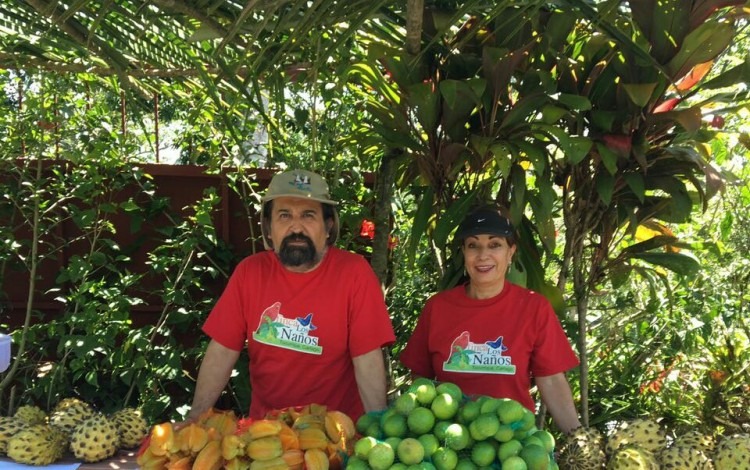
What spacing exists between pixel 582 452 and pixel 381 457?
68 centimetres

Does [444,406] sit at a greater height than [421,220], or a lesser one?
lesser

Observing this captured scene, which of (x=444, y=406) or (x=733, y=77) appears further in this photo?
(x=733, y=77)

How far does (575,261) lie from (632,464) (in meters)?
1.00

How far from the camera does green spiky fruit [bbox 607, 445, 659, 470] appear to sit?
6.54 ft

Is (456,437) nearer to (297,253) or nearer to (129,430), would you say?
(297,253)

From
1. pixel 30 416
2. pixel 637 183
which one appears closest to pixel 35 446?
pixel 30 416

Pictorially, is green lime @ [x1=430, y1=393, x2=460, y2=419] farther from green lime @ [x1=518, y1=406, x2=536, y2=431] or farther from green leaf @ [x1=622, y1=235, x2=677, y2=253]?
green leaf @ [x1=622, y1=235, x2=677, y2=253]

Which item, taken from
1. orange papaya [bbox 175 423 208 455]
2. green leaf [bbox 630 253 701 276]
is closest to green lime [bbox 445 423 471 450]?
orange papaya [bbox 175 423 208 455]

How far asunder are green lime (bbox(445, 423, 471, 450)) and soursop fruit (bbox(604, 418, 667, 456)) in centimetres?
Result: 58

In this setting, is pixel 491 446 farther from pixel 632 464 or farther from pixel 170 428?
pixel 170 428

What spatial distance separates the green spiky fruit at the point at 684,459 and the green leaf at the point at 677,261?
0.79m

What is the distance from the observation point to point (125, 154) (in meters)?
3.81

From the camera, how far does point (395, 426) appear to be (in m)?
1.86

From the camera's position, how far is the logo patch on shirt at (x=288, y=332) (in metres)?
2.60
